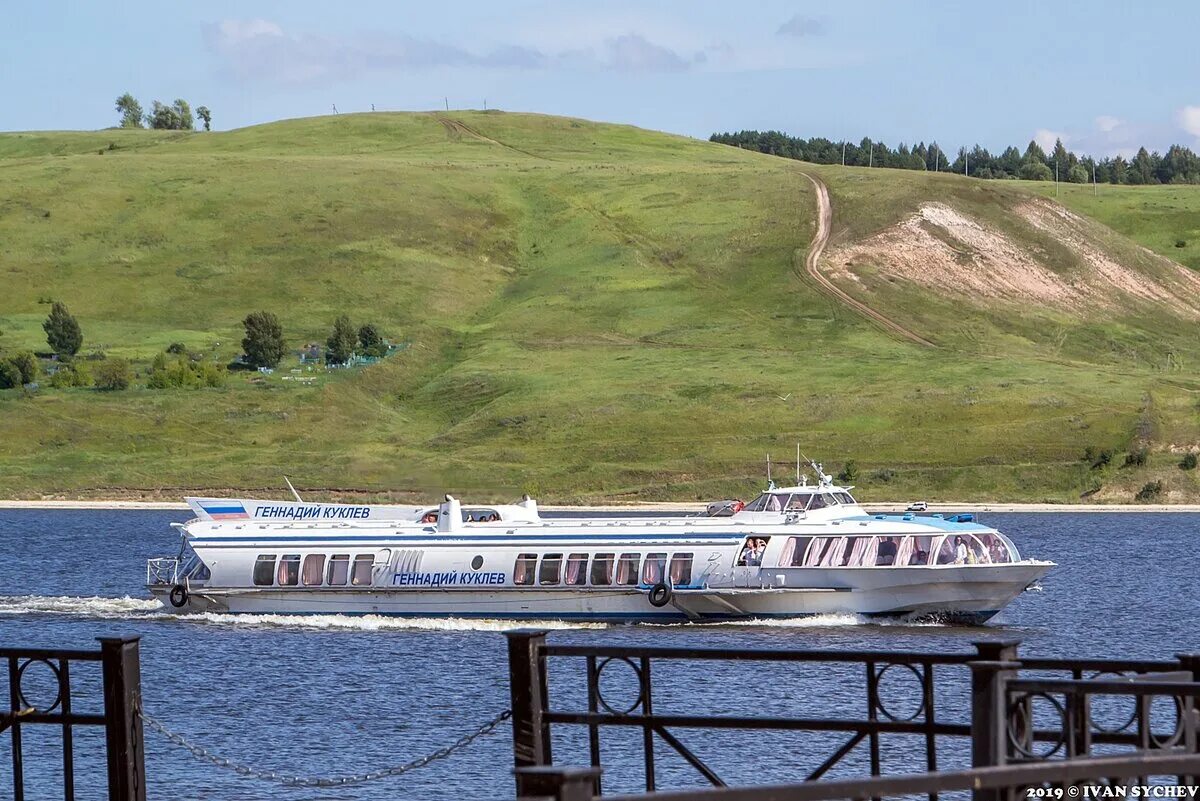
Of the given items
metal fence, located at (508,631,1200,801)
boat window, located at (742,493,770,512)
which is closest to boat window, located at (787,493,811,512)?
boat window, located at (742,493,770,512)

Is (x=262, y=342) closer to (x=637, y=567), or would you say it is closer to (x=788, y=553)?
(x=637, y=567)

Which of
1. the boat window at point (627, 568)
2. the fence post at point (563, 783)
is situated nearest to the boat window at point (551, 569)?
the boat window at point (627, 568)

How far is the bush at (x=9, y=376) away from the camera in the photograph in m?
158

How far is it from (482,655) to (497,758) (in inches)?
663

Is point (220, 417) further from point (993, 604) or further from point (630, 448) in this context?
point (993, 604)

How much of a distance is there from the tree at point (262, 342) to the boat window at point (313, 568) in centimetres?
10769

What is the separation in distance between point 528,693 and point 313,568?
42858mm

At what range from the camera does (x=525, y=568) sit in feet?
198

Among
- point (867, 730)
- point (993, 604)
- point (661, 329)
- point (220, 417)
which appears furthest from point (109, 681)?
point (661, 329)

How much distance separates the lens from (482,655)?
54281 millimetres

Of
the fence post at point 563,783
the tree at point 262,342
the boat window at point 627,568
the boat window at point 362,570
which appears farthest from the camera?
the tree at point 262,342

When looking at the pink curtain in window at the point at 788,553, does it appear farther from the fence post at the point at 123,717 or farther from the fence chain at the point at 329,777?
the fence post at the point at 123,717

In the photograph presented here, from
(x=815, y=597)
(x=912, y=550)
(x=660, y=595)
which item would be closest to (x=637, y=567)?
(x=660, y=595)

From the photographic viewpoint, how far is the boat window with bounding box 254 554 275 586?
62875mm
